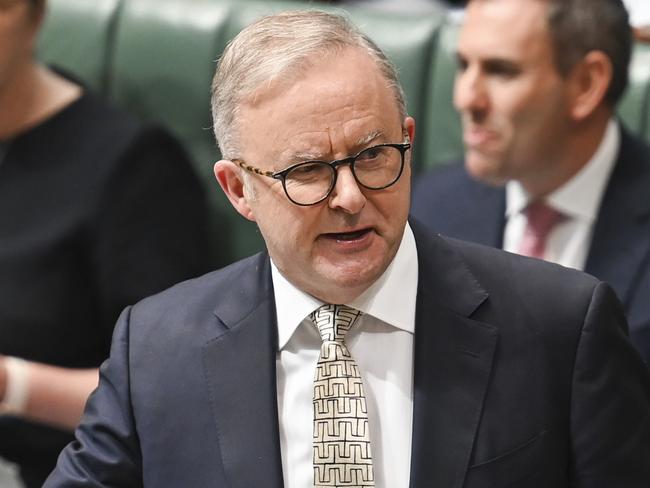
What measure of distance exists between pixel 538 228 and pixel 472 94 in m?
0.28

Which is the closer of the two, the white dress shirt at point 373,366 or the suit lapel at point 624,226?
the white dress shirt at point 373,366

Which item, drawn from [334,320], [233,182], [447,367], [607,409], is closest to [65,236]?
[233,182]

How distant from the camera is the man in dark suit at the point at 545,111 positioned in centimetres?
239

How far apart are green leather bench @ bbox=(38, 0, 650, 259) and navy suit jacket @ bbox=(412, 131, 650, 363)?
16 cm

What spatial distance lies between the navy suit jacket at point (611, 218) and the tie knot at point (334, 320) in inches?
29.5

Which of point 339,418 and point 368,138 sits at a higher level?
point 368,138

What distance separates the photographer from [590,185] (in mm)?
2377

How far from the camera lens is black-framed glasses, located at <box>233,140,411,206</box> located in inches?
56.7

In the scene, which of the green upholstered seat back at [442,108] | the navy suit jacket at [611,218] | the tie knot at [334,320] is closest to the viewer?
the tie knot at [334,320]

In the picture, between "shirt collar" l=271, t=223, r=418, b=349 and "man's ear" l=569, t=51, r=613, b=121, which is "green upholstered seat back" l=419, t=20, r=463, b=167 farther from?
"shirt collar" l=271, t=223, r=418, b=349

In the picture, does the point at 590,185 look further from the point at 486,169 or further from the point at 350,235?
the point at 350,235

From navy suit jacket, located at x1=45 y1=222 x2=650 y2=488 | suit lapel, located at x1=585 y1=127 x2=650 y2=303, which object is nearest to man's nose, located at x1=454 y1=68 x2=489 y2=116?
suit lapel, located at x1=585 y1=127 x2=650 y2=303

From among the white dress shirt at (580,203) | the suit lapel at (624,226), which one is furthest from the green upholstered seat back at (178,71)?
the suit lapel at (624,226)

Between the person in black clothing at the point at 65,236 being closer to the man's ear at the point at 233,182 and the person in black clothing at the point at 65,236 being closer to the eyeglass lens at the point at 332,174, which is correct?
the man's ear at the point at 233,182
